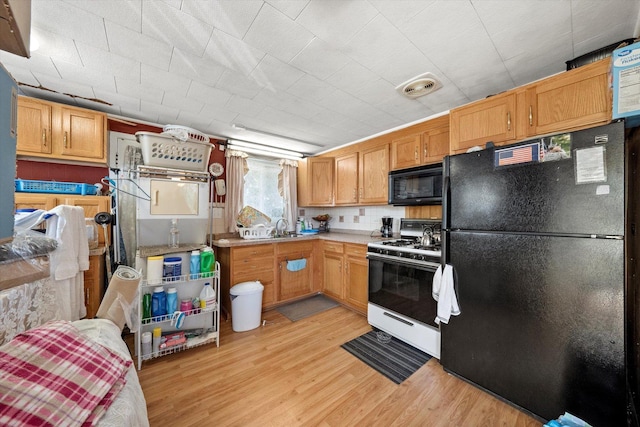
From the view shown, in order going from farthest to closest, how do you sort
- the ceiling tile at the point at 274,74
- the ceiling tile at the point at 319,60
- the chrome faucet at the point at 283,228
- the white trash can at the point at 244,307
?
the chrome faucet at the point at 283,228 < the white trash can at the point at 244,307 < the ceiling tile at the point at 274,74 < the ceiling tile at the point at 319,60

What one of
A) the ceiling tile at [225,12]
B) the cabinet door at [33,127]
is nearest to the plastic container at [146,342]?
the cabinet door at [33,127]

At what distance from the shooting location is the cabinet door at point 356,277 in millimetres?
2719

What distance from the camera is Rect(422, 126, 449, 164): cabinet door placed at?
2303mm

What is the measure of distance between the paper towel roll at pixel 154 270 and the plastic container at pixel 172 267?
47 mm

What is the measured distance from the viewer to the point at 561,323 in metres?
1.29

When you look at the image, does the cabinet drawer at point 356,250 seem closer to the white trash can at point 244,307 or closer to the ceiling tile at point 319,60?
the white trash can at point 244,307

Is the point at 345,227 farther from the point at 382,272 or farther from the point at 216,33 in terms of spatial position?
the point at 216,33

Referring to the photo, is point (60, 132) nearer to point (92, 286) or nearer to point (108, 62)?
point (108, 62)

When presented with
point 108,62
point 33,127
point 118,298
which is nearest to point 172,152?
point 108,62

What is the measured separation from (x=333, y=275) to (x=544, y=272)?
2.22 meters

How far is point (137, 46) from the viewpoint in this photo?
1.47m

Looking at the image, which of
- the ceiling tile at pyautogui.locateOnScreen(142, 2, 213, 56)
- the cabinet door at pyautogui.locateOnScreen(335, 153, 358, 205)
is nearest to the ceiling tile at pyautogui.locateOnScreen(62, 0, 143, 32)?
the ceiling tile at pyautogui.locateOnScreen(142, 2, 213, 56)

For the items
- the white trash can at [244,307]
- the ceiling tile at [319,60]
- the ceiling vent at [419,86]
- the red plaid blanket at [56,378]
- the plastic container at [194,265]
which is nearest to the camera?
the red plaid blanket at [56,378]

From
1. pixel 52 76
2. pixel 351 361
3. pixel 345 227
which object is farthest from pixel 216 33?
pixel 345 227
